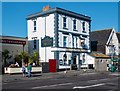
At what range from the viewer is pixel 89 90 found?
15.4 metres

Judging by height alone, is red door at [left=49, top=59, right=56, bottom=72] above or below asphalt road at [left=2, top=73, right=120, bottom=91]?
above

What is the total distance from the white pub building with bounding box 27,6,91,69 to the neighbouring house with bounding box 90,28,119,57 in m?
7.17

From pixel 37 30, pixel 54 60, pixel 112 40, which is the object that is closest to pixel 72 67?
pixel 54 60

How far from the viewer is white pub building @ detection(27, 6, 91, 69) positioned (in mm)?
38125

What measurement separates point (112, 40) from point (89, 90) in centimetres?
3772

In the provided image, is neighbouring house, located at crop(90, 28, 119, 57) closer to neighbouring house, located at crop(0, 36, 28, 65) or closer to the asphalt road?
neighbouring house, located at crop(0, 36, 28, 65)

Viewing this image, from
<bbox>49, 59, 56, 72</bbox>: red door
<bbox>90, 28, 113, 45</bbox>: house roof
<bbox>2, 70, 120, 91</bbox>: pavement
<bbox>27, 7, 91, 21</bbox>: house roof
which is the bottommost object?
<bbox>2, 70, 120, 91</bbox>: pavement

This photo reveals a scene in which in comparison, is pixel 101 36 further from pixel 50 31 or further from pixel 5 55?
pixel 5 55

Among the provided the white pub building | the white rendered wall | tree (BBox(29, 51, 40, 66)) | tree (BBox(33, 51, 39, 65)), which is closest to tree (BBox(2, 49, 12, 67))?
tree (BBox(29, 51, 40, 66))

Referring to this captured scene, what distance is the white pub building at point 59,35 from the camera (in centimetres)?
3812

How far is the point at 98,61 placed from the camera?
45438 millimetres

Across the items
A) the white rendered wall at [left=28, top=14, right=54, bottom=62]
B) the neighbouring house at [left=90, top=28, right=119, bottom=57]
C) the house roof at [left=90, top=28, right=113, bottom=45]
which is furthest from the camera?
the house roof at [left=90, top=28, right=113, bottom=45]

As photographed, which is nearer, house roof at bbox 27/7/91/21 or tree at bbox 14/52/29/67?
tree at bbox 14/52/29/67

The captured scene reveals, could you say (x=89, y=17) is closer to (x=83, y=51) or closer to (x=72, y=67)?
(x=83, y=51)
